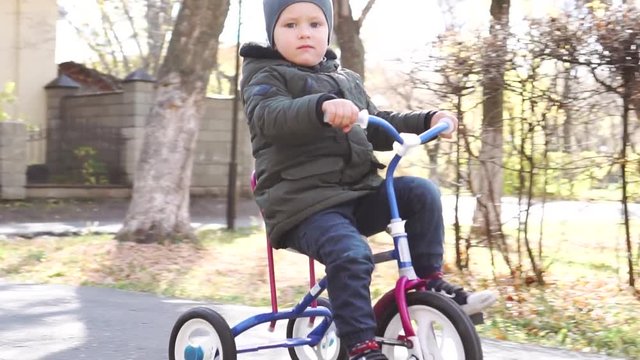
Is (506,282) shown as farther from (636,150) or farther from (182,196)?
(182,196)

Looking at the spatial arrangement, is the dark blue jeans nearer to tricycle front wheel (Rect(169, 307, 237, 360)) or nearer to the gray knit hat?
tricycle front wheel (Rect(169, 307, 237, 360))

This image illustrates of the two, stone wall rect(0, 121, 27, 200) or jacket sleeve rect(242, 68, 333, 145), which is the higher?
jacket sleeve rect(242, 68, 333, 145)

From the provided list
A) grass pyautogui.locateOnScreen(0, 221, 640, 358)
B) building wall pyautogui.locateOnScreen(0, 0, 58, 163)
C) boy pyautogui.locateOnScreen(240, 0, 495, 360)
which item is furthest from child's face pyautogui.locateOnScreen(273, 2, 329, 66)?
building wall pyautogui.locateOnScreen(0, 0, 58, 163)

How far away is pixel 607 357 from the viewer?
4961 millimetres

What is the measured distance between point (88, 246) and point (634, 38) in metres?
6.47

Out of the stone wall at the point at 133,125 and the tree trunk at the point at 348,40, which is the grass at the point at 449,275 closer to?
the tree trunk at the point at 348,40

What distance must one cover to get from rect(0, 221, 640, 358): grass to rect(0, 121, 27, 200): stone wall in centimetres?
460

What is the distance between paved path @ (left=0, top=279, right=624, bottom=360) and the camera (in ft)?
16.3

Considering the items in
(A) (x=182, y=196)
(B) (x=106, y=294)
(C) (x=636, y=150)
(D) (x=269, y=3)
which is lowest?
(B) (x=106, y=294)

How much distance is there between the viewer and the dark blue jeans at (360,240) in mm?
3258

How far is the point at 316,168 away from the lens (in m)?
3.55

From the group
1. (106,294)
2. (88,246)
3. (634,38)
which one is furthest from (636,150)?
(88,246)

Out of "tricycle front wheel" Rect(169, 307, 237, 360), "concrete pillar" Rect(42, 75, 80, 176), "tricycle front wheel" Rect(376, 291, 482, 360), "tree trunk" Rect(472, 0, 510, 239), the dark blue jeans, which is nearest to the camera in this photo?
"tricycle front wheel" Rect(376, 291, 482, 360)

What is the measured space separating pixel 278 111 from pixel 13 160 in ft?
44.0
